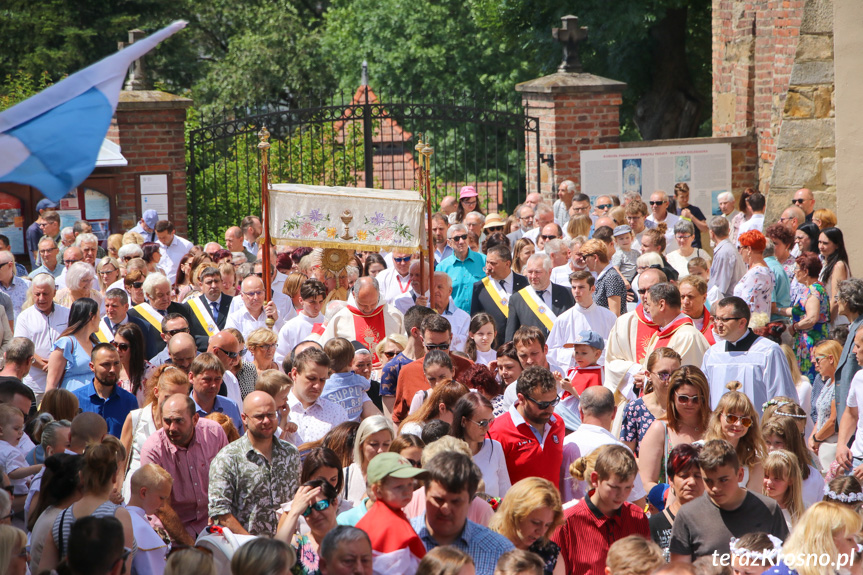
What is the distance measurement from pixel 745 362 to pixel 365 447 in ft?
9.50

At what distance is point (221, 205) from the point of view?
54.4 feet

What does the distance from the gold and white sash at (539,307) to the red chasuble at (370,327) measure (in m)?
1.28

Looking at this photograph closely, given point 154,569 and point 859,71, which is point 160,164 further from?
point 154,569

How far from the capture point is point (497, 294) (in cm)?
1010

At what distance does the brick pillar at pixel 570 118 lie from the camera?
1590cm

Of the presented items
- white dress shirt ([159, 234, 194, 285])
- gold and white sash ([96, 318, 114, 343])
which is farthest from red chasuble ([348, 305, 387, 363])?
white dress shirt ([159, 234, 194, 285])

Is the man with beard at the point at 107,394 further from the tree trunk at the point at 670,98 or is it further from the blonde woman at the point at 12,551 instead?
the tree trunk at the point at 670,98

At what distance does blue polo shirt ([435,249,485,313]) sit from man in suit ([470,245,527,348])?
30.5 inches

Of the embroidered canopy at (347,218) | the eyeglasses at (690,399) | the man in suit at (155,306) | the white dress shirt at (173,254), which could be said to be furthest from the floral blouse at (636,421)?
the white dress shirt at (173,254)

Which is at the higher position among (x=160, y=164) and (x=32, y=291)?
(x=160, y=164)

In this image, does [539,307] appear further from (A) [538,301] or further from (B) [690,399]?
(B) [690,399]

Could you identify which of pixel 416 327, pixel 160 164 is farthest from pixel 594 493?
pixel 160 164

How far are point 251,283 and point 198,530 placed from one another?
11.7 feet

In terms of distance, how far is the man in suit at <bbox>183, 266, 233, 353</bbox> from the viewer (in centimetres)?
938
